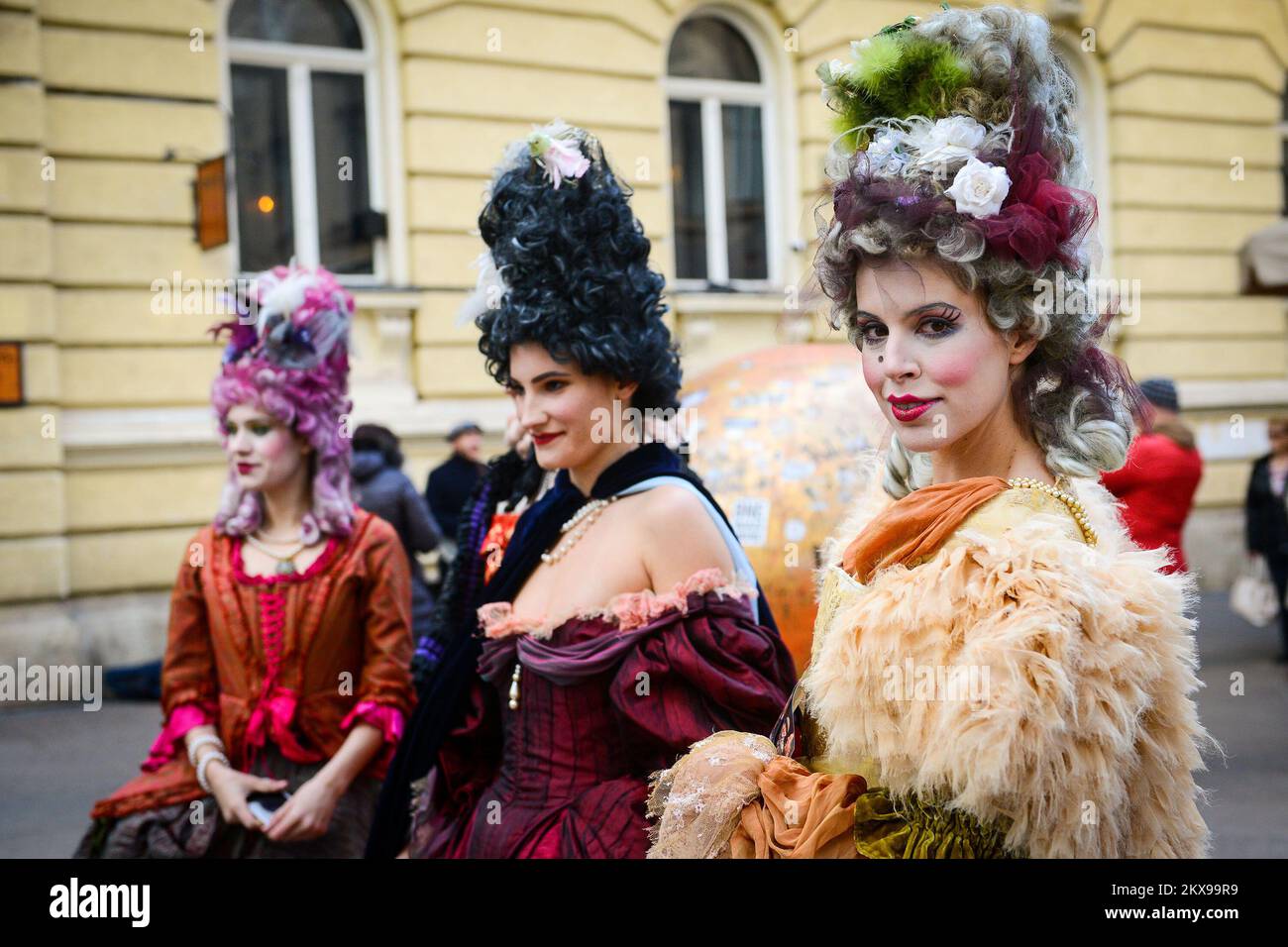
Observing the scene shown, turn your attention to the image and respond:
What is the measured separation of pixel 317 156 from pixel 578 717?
813 centimetres

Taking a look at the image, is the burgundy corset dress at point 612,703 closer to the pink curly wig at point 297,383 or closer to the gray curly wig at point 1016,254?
the gray curly wig at point 1016,254

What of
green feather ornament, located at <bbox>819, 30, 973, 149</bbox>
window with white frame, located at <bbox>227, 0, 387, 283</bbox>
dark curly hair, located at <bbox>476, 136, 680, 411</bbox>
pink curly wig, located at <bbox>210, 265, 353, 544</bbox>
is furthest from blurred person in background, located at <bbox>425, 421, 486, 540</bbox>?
green feather ornament, located at <bbox>819, 30, 973, 149</bbox>

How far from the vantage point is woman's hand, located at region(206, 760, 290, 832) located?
3230 mm

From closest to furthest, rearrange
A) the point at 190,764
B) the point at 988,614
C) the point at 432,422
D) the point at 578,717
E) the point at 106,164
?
the point at 988,614 → the point at 578,717 → the point at 190,764 → the point at 106,164 → the point at 432,422

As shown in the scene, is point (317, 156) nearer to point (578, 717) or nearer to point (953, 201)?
point (578, 717)

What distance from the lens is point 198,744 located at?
3346mm

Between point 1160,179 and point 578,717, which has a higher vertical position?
point 1160,179

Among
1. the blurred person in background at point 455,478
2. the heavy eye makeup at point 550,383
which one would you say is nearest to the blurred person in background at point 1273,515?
the blurred person in background at point 455,478

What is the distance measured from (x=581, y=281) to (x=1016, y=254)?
44.4 inches

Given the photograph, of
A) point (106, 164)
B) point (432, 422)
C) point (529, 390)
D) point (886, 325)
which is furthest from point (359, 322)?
point (886, 325)

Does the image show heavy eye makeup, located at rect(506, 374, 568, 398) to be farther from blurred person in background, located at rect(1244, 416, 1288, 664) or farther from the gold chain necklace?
blurred person in background, located at rect(1244, 416, 1288, 664)

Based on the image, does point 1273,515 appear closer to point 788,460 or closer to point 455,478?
point 455,478

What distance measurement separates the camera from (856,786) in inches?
73.1

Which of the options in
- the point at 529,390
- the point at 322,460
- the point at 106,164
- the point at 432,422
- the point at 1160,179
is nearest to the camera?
the point at 529,390
